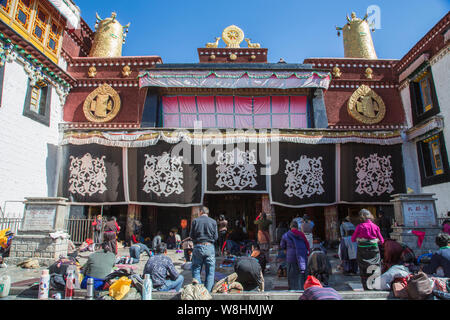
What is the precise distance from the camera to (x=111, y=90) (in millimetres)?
14109

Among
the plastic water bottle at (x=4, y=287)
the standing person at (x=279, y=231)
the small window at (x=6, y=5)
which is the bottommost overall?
the plastic water bottle at (x=4, y=287)

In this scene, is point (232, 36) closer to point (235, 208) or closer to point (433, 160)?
point (235, 208)

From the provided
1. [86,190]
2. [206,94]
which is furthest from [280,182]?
[86,190]

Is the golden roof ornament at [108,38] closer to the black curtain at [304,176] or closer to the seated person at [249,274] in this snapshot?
the black curtain at [304,176]

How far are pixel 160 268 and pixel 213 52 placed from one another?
13.9m

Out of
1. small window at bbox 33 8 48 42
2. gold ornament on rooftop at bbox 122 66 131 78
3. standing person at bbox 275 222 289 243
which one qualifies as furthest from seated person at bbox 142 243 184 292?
small window at bbox 33 8 48 42

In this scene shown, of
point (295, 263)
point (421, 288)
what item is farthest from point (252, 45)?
point (421, 288)

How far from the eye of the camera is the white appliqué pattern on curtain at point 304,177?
462 inches

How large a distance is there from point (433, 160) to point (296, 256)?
1063cm

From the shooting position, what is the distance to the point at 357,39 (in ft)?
53.2

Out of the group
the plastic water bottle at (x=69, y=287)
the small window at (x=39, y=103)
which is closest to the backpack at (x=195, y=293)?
the plastic water bottle at (x=69, y=287)

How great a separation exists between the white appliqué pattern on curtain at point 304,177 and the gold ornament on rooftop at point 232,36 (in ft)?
29.2
